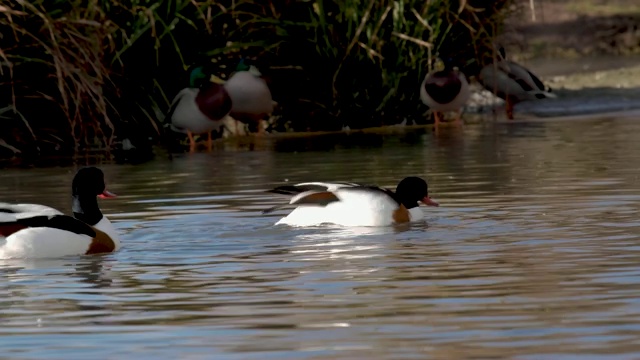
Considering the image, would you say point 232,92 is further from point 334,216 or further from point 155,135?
point 334,216

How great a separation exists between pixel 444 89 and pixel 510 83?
2807 millimetres

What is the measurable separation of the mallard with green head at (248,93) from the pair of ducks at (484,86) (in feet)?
6.51

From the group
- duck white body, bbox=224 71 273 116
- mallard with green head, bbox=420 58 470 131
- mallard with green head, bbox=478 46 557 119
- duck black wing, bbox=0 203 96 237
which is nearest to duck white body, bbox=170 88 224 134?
duck white body, bbox=224 71 273 116

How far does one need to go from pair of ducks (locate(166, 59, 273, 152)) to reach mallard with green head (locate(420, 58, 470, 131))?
6.32ft

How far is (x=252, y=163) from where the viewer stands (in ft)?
63.0

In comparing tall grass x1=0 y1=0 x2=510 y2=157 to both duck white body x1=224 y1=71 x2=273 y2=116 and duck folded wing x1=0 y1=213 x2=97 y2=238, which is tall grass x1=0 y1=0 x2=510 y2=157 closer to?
duck white body x1=224 y1=71 x2=273 y2=116

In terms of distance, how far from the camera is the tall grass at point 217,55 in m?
18.7

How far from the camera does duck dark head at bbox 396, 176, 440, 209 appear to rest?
13.3m

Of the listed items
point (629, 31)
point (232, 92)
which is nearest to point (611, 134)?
point (232, 92)

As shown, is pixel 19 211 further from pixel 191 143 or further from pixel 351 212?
pixel 191 143

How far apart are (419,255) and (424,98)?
12718 millimetres

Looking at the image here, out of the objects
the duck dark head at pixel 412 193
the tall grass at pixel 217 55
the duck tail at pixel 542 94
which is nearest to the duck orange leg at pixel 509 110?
the duck tail at pixel 542 94

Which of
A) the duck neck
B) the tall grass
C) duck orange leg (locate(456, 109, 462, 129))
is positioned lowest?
duck orange leg (locate(456, 109, 462, 129))

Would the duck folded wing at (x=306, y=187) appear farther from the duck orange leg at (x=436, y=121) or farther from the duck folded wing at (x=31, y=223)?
the duck orange leg at (x=436, y=121)
